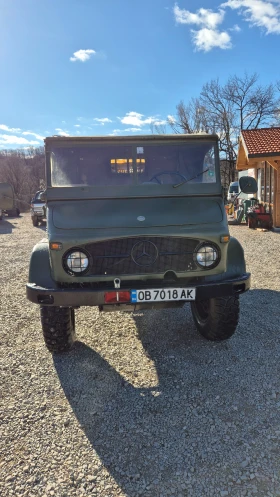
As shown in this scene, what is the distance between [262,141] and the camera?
12852 millimetres

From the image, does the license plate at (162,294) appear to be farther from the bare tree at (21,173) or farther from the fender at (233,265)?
the bare tree at (21,173)

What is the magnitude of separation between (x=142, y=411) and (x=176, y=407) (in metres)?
0.27

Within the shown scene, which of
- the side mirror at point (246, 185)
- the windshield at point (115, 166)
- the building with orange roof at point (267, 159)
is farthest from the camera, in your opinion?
the building with orange roof at point (267, 159)

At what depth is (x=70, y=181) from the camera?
361 centimetres

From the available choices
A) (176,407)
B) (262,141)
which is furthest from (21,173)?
(176,407)

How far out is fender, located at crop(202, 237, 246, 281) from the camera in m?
3.25

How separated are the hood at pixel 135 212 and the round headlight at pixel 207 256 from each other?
0.24 m

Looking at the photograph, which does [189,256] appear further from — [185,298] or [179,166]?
[179,166]

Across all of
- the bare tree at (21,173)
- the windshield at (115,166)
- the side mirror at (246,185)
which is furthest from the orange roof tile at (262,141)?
the bare tree at (21,173)

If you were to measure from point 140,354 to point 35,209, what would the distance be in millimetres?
15819

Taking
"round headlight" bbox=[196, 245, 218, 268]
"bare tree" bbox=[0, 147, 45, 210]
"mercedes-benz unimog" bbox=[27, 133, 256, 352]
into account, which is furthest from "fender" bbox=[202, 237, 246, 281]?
"bare tree" bbox=[0, 147, 45, 210]

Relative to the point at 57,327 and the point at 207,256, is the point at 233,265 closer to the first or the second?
the point at 207,256

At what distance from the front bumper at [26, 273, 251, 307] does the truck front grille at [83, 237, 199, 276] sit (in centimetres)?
17

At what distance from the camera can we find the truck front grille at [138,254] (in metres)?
3.04
